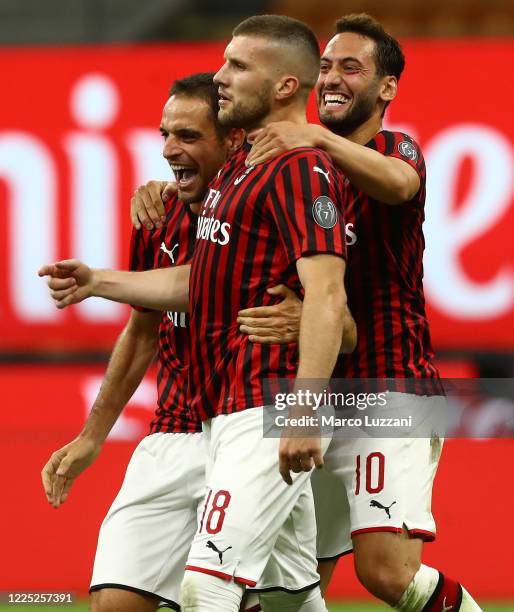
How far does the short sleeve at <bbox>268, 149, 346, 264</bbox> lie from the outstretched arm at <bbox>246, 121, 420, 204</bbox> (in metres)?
0.04

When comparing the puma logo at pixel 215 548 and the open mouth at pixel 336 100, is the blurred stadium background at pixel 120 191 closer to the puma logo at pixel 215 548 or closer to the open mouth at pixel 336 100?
the open mouth at pixel 336 100

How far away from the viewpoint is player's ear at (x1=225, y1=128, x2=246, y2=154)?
177 inches

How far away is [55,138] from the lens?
8352 mm

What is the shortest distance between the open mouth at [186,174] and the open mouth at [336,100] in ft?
1.61

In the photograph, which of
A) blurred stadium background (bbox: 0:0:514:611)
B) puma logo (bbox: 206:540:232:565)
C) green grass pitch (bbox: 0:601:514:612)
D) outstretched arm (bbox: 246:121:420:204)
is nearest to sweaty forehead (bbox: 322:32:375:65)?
outstretched arm (bbox: 246:121:420:204)

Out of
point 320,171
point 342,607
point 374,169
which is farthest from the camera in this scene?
point 342,607

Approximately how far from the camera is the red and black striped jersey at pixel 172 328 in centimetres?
446

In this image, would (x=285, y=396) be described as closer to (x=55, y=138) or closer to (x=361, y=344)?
(x=361, y=344)

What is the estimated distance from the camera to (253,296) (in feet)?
12.9

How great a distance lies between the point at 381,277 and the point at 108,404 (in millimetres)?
1028

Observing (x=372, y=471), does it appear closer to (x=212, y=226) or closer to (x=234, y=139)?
(x=212, y=226)

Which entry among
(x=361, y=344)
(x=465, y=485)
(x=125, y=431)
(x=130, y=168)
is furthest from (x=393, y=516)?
(x=130, y=168)
